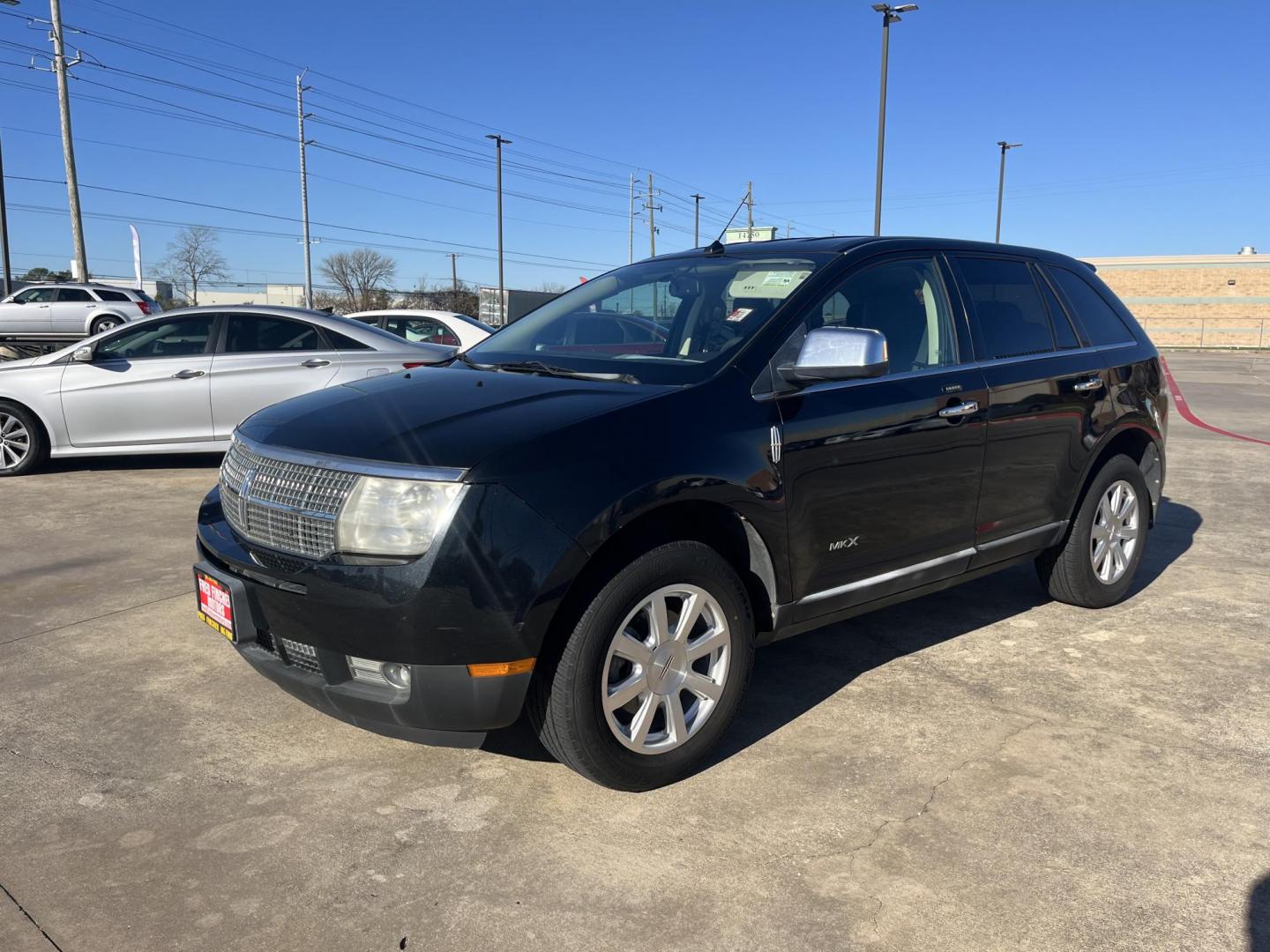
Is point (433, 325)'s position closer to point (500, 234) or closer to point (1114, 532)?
point (1114, 532)

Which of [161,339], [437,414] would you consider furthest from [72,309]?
[437,414]

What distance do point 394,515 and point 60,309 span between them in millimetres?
25534

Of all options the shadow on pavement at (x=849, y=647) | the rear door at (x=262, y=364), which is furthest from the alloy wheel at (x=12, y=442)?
the shadow on pavement at (x=849, y=647)

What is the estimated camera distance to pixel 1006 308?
4508 millimetres

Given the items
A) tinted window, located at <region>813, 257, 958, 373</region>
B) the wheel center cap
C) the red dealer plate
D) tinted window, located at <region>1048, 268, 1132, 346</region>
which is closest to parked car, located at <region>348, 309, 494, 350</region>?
tinted window, located at <region>1048, 268, 1132, 346</region>

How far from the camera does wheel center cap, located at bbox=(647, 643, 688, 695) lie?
10.0 ft

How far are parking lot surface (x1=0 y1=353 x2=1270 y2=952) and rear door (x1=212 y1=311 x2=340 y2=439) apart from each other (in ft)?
13.1

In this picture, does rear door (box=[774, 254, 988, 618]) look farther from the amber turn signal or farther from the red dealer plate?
the red dealer plate

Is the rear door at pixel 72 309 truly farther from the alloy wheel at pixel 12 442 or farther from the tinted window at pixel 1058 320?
the tinted window at pixel 1058 320

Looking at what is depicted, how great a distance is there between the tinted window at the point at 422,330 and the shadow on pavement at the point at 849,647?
28.0 ft

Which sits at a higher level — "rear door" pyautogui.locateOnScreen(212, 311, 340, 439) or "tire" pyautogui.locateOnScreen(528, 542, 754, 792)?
"rear door" pyautogui.locateOnScreen(212, 311, 340, 439)

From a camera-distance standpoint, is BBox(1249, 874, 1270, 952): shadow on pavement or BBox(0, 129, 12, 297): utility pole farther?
BBox(0, 129, 12, 297): utility pole

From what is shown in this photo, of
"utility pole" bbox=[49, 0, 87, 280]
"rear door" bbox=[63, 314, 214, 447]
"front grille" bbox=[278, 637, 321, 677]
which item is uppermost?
"utility pole" bbox=[49, 0, 87, 280]

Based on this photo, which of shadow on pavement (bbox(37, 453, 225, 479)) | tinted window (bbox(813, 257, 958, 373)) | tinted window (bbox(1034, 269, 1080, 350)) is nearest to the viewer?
tinted window (bbox(813, 257, 958, 373))
